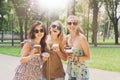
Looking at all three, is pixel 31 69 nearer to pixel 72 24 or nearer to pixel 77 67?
pixel 77 67

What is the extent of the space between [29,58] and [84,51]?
2.58ft

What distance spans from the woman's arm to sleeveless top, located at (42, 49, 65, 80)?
32cm

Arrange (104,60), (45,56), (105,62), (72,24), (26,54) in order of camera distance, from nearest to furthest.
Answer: (45,56) < (26,54) < (72,24) < (105,62) < (104,60)

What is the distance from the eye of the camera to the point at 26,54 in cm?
468

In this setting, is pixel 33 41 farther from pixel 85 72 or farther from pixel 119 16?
pixel 119 16

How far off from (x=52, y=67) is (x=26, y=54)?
1.45 ft

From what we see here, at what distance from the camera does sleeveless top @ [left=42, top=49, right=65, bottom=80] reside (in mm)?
4902

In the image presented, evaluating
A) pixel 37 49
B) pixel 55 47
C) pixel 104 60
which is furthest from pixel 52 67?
pixel 104 60

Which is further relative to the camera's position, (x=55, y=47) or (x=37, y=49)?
(x=55, y=47)

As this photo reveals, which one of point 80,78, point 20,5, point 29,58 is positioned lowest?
point 80,78

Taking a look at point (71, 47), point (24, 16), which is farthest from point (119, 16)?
point (71, 47)

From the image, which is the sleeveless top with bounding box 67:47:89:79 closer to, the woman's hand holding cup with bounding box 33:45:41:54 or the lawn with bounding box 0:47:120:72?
the woman's hand holding cup with bounding box 33:45:41:54

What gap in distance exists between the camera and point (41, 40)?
16.0ft

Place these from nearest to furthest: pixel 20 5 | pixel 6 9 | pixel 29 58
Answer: pixel 29 58 → pixel 20 5 → pixel 6 9
